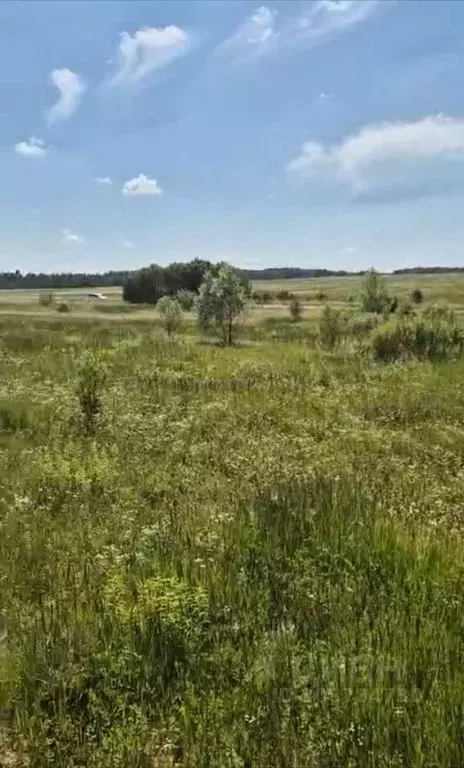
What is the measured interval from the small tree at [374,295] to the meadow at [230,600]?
3494 cm

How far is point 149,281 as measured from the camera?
91.1 metres

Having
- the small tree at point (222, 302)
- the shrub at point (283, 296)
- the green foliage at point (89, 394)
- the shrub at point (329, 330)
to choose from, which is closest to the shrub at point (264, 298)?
the shrub at point (283, 296)

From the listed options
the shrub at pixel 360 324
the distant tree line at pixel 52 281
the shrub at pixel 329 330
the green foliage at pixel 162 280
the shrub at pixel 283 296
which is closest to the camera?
the shrub at pixel 329 330

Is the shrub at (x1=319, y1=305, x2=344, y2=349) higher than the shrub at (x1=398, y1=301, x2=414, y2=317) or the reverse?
the reverse

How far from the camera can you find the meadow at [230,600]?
10.7ft

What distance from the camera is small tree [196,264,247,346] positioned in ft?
113

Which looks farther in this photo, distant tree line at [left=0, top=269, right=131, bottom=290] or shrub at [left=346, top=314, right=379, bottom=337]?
distant tree line at [left=0, top=269, right=131, bottom=290]

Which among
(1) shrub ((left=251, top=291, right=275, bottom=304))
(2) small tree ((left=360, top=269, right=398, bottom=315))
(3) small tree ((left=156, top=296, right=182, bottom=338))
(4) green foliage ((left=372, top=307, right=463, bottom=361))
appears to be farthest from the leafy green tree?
(4) green foliage ((left=372, top=307, right=463, bottom=361))

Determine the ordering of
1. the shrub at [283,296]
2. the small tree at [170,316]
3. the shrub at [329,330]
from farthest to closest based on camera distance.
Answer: the shrub at [283,296], the small tree at [170,316], the shrub at [329,330]

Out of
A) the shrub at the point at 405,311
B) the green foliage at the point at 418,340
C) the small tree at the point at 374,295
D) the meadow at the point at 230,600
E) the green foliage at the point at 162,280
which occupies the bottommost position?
the meadow at the point at 230,600

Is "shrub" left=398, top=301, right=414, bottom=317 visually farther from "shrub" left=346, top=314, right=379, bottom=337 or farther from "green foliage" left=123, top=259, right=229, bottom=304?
"green foliage" left=123, top=259, right=229, bottom=304

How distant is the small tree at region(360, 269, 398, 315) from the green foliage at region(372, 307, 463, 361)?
17813 mm

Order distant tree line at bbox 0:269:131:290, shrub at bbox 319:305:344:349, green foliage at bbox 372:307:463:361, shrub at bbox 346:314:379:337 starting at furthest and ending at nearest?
distant tree line at bbox 0:269:131:290, shrub at bbox 346:314:379:337, shrub at bbox 319:305:344:349, green foliage at bbox 372:307:463:361

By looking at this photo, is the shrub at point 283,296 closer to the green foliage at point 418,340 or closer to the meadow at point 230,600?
the green foliage at point 418,340
